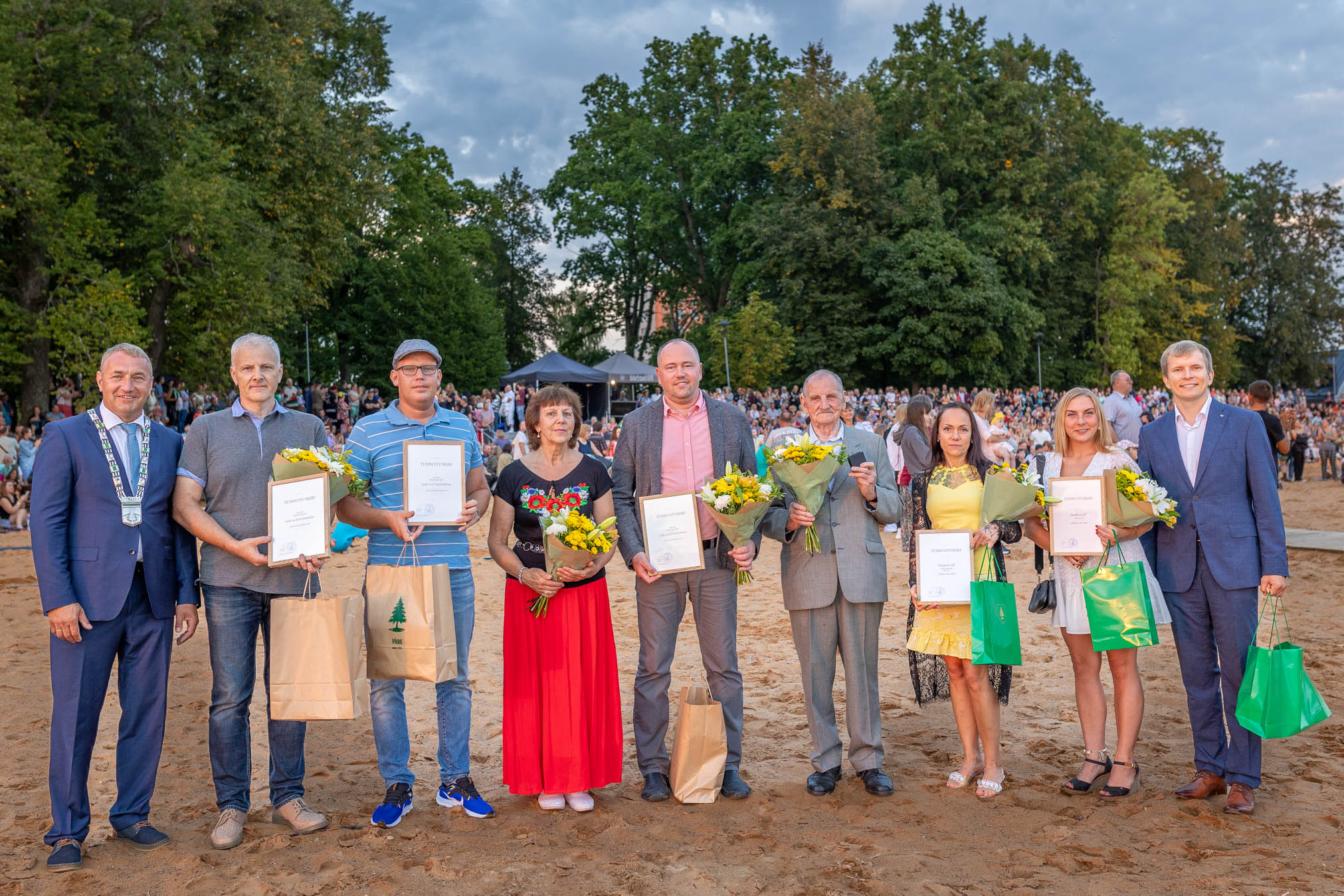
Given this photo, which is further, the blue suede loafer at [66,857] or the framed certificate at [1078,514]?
the framed certificate at [1078,514]

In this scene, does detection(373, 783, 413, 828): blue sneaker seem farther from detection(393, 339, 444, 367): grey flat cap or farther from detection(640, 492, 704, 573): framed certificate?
detection(393, 339, 444, 367): grey flat cap

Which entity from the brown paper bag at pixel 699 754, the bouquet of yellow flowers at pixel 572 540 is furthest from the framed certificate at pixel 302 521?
the brown paper bag at pixel 699 754

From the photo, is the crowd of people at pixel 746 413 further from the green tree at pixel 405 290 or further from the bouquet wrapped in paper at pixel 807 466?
the green tree at pixel 405 290

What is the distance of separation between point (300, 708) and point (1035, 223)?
39166mm

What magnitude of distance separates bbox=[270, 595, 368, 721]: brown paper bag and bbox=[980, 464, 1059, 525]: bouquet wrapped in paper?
295 centimetres

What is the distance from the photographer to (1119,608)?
4.45m

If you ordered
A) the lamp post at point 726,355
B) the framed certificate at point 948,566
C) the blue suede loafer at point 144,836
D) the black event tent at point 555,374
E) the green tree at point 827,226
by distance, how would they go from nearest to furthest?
the blue suede loafer at point 144,836, the framed certificate at point 948,566, the black event tent at point 555,374, the lamp post at point 726,355, the green tree at point 827,226

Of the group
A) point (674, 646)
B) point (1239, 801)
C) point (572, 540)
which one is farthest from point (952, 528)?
point (572, 540)

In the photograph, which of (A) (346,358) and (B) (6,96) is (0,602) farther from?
(A) (346,358)

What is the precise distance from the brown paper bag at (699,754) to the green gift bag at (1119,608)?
5.98 feet

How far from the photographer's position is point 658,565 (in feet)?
14.7

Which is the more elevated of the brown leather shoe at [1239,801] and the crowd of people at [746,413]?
the crowd of people at [746,413]

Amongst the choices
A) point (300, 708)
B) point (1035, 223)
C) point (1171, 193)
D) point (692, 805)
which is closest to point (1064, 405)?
point (692, 805)

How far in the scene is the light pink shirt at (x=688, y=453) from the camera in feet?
15.6
